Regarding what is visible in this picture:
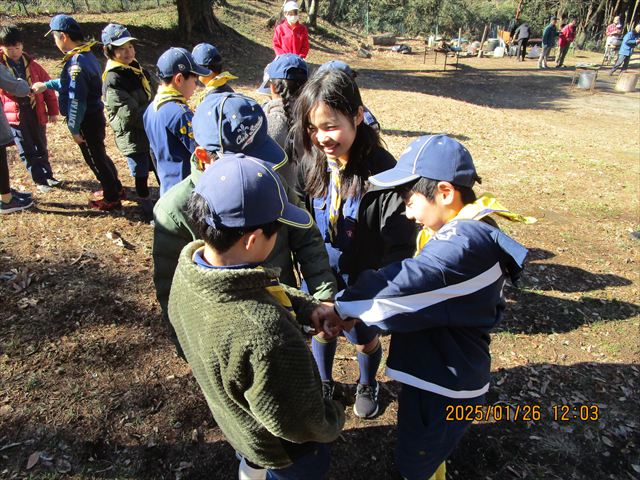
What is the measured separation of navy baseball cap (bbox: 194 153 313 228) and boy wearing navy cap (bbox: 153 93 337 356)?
661 millimetres

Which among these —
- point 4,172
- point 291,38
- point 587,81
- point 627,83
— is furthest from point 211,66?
point 627,83

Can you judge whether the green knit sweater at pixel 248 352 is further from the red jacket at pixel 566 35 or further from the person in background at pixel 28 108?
the red jacket at pixel 566 35

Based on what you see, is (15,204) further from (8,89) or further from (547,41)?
(547,41)

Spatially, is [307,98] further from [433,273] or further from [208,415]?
[208,415]

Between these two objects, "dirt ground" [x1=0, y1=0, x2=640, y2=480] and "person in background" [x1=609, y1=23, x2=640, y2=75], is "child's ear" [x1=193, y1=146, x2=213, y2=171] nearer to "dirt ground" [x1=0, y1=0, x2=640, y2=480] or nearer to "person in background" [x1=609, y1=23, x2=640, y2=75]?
"dirt ground" [x1=0, y1=0, x2=640, y2=480]

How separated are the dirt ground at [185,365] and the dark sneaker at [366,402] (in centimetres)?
8

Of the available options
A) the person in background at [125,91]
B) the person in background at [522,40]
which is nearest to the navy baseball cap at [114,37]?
the person in background at [125,91]

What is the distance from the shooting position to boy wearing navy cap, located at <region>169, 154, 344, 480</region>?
1397 millimetres

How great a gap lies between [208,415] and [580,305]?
12.2 ft

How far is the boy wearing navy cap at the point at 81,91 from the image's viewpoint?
15.2 feet

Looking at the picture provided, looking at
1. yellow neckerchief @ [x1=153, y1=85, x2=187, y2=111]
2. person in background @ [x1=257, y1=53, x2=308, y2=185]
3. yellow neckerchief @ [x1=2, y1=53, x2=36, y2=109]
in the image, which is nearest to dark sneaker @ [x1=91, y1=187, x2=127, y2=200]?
yellow neckerchief @ [x1=2, y1=53, x2=36, y2=109]

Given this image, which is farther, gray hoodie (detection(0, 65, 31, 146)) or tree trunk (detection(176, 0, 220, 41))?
tree trunk (detection(176, 0, 220, 41))

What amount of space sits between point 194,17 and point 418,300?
56.6 feet

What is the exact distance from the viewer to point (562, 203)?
22.4ft
